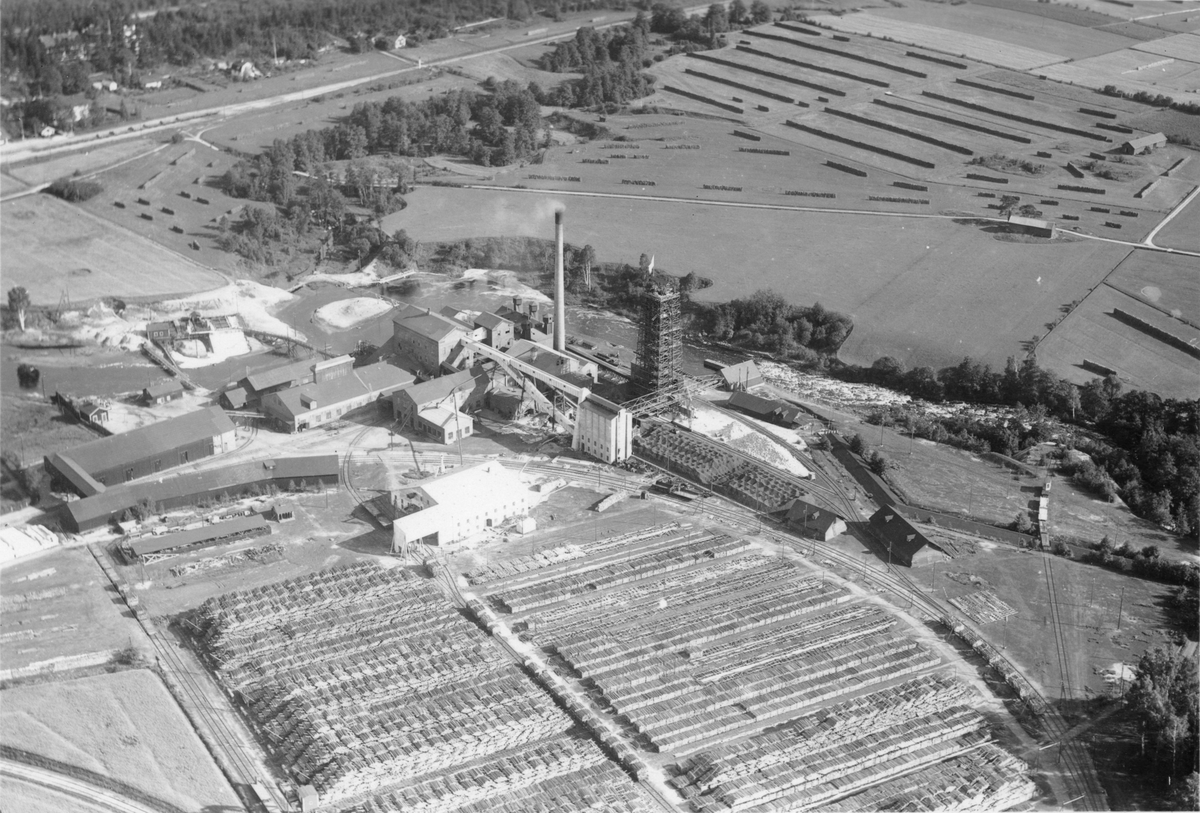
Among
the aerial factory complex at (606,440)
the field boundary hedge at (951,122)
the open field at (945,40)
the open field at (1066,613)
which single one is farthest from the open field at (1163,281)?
the open field at (945,40)

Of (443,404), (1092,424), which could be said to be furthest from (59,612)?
(1092,424)

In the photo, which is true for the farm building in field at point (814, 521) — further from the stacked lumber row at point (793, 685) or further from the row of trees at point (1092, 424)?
the row of trees at point (1092, 424)

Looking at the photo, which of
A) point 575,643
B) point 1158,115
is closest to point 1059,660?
point 575,643

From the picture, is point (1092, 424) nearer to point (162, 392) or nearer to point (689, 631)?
point (689, 631)

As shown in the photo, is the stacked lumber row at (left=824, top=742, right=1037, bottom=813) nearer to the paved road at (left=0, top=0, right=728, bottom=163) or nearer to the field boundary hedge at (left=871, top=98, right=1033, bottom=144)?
the field boundary hedge at (left=871, top=98, right=1033, bottom=144)

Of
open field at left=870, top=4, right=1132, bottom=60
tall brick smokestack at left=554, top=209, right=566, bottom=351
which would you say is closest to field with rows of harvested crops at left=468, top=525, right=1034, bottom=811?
tall brick smokestack at left=554, top=209, right=566, bottom=351
